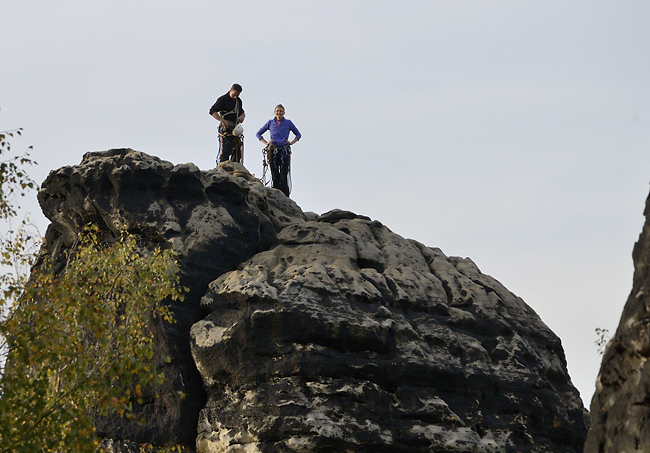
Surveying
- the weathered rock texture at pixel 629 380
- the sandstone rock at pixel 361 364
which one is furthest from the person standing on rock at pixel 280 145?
the weathered rock texture at pixel 629 380

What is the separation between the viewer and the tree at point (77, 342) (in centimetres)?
1201

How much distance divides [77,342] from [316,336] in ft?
17.4

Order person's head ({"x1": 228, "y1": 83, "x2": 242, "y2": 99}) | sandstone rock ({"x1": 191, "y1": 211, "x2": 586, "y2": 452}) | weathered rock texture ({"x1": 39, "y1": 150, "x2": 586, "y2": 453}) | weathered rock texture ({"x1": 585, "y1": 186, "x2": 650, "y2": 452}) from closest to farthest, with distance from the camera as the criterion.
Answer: weathered rock texture ({"x1": 585, "y1": 186, "x2": 650, "y2": 452})
sandstone rock ({"x1": 191, "y1": 211, "x2": 586, "y2": 452})
weathered rock texture ({"x1": 39, "y1": 150, "x2": 586, "y2": 453})
person's head ({"x1": 228, "y1": 83, "x2": 242, "y2": 99})

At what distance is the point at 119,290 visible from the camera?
19.6m

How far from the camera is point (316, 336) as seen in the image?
17.7 meters

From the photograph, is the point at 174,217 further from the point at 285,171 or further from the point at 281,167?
the point at 285,171

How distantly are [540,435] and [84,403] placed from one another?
412 inches

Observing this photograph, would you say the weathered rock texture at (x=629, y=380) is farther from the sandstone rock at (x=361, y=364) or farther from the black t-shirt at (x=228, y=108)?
the black t-shirt at (x=228, y=108)

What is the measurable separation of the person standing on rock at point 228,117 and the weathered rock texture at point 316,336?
4806mm

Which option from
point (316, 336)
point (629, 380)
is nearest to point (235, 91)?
point (316, 336)

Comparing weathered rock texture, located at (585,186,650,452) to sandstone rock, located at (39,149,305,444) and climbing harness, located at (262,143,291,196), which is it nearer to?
sandstone rock, located at (39,149,305,444)

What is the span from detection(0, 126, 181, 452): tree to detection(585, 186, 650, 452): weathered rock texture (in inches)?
243

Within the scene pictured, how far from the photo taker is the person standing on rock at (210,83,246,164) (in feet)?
87.1

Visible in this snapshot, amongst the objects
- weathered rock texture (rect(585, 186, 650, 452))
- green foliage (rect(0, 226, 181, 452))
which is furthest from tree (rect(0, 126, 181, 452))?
weathered rock texture (rect(585, 186, 650, 452))
